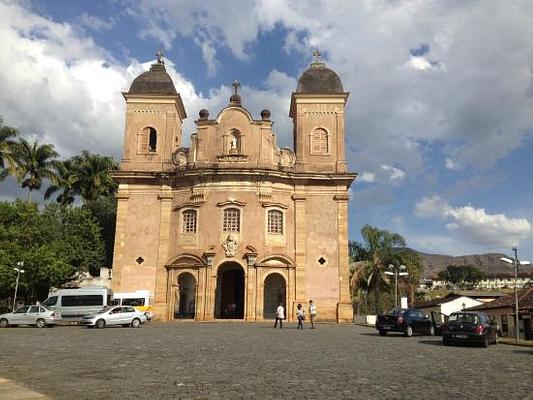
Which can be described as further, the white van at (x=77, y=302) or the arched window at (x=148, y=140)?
the arched window at (x=148, y=140)

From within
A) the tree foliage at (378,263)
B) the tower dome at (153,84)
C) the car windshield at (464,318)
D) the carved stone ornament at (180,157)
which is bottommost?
the car windshield at (464,318)

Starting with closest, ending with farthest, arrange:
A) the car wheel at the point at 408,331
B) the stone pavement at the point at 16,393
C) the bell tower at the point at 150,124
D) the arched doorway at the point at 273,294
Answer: the stone pavement at the point at 16,393 → the car wheel at the point at 408,331 → the arched doorway at the point at 273,294 → the bell tower at the point at 150,124

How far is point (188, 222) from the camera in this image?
35438 millimetres

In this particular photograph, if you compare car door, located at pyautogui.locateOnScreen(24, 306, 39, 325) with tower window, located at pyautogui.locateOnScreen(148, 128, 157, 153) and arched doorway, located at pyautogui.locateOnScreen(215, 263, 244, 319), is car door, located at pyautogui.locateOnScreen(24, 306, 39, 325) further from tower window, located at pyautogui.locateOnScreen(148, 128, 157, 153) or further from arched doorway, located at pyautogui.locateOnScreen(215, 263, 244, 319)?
tower window, located at pyautogui.locateOnScreen(148, 128, 157, 153)

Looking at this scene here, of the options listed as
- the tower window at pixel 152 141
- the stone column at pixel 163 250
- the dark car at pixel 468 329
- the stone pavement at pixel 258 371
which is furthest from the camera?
the tower window at pixel 152 141

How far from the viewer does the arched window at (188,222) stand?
116 ft

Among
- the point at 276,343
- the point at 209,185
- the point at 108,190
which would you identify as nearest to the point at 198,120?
the point at 209,185

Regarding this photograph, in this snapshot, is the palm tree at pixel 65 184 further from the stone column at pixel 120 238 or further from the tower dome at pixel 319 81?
the tower dome at pixel 319 81

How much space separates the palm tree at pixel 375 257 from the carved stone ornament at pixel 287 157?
10296 millimetres

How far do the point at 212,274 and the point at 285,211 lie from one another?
6564 mm

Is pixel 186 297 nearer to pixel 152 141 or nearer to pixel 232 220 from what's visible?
pixel 232 220

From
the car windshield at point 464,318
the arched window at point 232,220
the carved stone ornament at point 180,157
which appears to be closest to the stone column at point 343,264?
the arched window at point 232,220

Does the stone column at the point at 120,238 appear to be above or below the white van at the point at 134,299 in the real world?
above

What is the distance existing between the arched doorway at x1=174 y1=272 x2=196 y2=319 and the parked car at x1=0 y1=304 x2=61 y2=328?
847 cm
